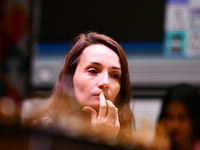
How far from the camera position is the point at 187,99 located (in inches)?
43.0

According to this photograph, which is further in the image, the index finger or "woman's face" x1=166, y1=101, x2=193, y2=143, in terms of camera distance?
"woman's face" x1=166, y1=101, x2=193, y2=143

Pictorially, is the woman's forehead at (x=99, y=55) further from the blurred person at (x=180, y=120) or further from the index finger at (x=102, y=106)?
the blurred person at (x=180, y=120)

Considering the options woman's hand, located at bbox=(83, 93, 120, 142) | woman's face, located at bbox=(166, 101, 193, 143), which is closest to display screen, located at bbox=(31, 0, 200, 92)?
woman's face, located at bbox=(166, 101, 193, 143)

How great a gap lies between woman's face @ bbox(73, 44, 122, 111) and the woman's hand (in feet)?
0.05

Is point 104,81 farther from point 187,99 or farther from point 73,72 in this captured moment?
point 187,99

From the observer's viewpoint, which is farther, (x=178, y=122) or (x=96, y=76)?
(x=178, y=122)

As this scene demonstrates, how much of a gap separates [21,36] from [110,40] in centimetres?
54

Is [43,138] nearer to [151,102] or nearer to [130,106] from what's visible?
[130,106]

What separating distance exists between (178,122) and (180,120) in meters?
0.01

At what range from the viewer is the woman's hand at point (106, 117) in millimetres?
847

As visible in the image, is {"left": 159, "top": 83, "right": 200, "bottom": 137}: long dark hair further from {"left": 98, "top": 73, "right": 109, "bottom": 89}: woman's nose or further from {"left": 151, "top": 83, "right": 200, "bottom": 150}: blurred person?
{"left": 98, "top": 73, "right": 109, "bottom": 89}: woman's nose

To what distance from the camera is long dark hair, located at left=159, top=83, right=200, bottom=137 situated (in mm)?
1084

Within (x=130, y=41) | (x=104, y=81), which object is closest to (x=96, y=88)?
(x=104, y=81)

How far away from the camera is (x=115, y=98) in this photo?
93cm
